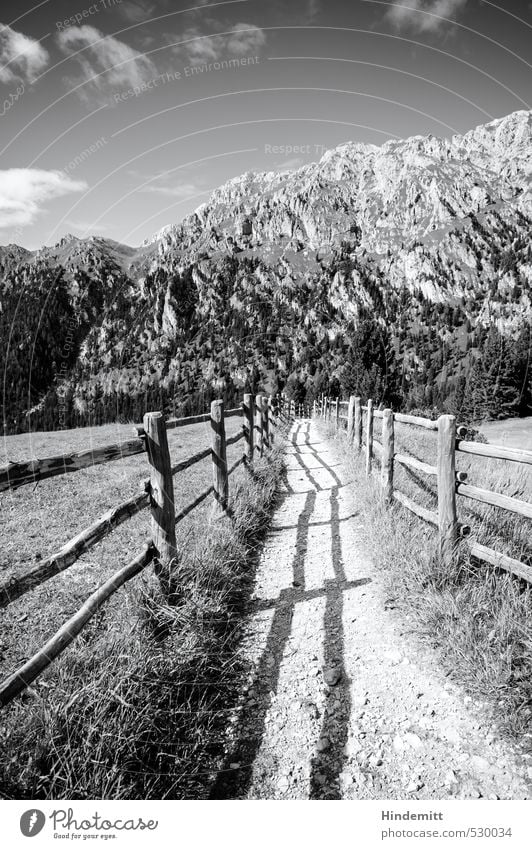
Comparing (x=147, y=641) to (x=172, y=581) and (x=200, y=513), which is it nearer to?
(x=172, y=581)

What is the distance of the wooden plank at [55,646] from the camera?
6.81 feet

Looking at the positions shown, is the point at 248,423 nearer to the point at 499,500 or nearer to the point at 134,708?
the point at 499,500

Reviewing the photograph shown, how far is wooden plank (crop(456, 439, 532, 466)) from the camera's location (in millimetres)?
3708

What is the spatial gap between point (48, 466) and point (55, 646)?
3.69ft

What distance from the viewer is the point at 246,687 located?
10.4 feet

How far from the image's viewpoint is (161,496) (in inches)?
150

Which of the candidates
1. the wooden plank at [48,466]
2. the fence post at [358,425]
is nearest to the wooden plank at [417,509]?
the wooden plank at [48,466]

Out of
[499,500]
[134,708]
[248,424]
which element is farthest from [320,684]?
[248,424]

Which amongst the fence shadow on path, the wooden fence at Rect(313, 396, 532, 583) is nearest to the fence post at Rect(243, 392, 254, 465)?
the fence shadow on path

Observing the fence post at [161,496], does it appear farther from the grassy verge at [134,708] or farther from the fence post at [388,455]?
the fence post at [388,455]

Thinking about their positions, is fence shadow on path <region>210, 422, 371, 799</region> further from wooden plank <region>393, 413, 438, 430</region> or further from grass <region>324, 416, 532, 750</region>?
wooden plank <region>393, 413, 438, 430</region>

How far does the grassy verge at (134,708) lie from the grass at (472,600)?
181cm

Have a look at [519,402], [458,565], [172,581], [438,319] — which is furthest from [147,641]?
[438,319]

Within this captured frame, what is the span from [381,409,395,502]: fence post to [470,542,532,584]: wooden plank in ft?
8.01
